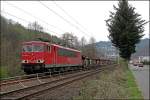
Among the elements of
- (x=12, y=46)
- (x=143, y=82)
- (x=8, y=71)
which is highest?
(x=12, y=46)

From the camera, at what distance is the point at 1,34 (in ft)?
200

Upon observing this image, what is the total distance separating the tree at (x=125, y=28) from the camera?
59.5 metres

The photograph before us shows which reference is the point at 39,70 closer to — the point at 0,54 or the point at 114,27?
the point at 0,54

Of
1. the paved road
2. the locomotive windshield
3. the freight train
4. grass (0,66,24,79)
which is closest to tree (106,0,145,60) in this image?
the paved road

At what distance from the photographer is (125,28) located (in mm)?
59875

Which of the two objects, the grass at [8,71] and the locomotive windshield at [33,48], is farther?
the grass at [8,71]

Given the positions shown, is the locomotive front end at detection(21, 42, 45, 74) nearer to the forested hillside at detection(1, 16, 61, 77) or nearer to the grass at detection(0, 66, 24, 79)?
the forested hillside at detection(1, 16, 61, 77)

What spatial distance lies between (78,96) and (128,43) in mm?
45536

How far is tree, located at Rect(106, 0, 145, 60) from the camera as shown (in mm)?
59531

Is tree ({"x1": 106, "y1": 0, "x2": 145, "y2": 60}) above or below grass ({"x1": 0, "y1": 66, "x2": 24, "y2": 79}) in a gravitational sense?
above

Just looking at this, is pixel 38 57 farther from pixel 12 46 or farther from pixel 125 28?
pixel 125 28

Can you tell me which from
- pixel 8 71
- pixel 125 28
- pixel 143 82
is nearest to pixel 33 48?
pixel 8 71

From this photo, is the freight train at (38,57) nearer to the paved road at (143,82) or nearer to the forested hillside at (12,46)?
the forested hillside at (12,46)

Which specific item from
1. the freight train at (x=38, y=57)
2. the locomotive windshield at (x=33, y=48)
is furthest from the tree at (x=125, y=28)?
the locomotive windshield at (x=33, y=48)
